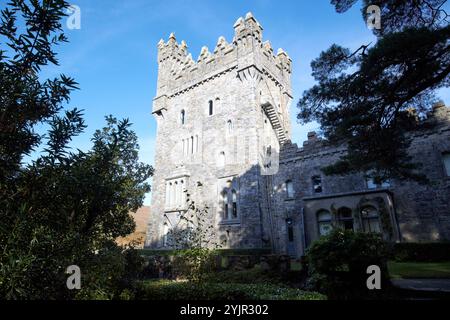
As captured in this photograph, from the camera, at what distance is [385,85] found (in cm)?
868

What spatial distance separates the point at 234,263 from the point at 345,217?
970cm

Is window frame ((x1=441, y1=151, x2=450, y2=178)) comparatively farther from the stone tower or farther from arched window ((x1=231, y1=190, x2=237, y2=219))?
arched window ((x1=231, y1=190, x2=237, y2=219))

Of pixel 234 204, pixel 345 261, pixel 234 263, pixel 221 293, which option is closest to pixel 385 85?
pixel 345 261

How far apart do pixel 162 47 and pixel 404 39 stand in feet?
102

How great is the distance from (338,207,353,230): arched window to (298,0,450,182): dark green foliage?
369 inches

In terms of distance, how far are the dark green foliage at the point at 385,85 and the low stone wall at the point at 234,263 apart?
5.06 meters

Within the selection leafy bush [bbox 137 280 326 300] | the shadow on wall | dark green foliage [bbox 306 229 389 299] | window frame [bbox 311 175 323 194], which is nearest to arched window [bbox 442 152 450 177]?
window frame [bbox 311 175 323 194]

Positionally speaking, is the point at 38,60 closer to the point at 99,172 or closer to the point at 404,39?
the point at 99,172

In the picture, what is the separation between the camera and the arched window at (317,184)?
22281mm

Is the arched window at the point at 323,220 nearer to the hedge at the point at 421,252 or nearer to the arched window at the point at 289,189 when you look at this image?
the arched window at the point at 289,189

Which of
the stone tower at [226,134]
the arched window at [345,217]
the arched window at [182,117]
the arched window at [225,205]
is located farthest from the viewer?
the arched window at [182,117]

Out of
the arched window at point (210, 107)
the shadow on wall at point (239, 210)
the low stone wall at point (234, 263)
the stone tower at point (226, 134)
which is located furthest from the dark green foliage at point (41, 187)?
the arched window at point (210, 107)

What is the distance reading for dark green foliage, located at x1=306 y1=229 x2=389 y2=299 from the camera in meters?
8.57
